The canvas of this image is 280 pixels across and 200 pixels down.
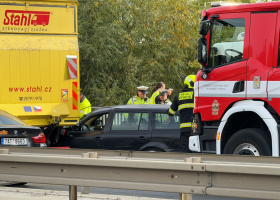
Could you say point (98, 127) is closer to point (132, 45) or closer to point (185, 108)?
point (185, 108)

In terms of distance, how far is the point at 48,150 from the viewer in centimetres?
513

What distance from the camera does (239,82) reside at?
699 centimetres

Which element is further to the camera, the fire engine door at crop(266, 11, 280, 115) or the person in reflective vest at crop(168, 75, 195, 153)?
the person in reflective vest at crop(168, 75, 195, 153)

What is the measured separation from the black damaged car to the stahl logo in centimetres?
243

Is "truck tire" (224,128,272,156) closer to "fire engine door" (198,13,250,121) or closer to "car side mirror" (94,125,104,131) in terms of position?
"fire engine door" (198,13,250,121)

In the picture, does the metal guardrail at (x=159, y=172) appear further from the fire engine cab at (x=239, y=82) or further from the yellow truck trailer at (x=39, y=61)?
the yellow truck trailer at (x=39, y=61)

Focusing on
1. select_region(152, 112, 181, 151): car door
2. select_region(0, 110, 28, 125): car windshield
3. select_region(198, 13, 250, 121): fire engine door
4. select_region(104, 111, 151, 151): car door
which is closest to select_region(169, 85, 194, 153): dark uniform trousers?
select_region(152, 112, 181, 151): car door

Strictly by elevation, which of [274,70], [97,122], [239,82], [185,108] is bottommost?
[97,122]

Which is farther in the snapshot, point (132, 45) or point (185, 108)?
point (132, 45)

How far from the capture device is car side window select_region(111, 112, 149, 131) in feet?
32.3

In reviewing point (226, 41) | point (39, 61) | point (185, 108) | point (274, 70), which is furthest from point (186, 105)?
point (39, 61)

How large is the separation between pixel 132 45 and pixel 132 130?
27.3 ft

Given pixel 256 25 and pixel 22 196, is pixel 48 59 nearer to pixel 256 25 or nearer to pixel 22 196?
pixel 22 196

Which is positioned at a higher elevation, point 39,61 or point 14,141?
point 39,61
